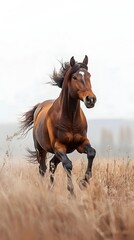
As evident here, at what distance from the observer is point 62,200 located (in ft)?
15.8

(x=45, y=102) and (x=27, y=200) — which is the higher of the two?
(x=45, y=102)

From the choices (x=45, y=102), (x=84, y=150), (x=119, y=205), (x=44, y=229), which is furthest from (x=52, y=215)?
(x=45, y=102)

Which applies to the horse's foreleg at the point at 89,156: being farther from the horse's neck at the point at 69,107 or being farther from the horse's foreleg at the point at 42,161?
the horse's foreleg at the point at 42,161

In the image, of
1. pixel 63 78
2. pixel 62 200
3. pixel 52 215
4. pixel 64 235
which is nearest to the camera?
pixel 64 235

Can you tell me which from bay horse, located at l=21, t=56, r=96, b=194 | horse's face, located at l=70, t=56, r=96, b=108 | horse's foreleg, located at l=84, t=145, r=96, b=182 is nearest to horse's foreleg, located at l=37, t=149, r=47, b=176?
bay horse, located at l=21, t=56, r=96, b=194

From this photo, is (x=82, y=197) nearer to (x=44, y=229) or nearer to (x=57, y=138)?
(x=44, y=229)

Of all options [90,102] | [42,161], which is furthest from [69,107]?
[42,161]

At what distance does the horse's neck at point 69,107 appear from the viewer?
7.73 m

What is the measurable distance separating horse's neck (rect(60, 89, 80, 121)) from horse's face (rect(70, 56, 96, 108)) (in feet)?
0.52

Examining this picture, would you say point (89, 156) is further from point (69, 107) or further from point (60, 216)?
point (60, 216)

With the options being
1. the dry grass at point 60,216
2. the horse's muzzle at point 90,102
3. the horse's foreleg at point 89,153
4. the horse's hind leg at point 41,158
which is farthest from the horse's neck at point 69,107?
the dry grass at point 60,216

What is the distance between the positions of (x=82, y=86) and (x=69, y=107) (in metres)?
0.57

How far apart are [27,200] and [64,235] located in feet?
2.51

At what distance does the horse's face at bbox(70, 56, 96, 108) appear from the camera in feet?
23.1
